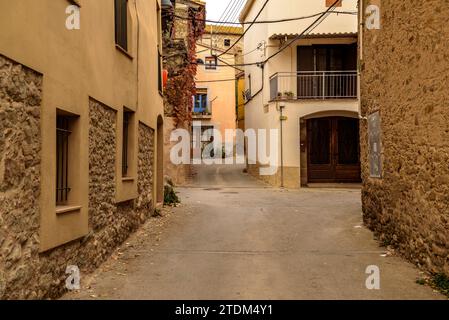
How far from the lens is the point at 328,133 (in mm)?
20922

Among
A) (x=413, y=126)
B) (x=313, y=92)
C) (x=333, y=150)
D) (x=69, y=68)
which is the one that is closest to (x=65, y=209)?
(x=69, y=68)

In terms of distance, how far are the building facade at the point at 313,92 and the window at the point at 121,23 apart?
12.3 metres

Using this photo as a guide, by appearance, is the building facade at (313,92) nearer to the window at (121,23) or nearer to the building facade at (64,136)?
the building facade at (64,136)

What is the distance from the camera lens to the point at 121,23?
329 inches

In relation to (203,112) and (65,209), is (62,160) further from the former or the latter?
(203,112)

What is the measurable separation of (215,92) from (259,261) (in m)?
31.2

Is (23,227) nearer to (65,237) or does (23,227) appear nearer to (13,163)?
(13,163)

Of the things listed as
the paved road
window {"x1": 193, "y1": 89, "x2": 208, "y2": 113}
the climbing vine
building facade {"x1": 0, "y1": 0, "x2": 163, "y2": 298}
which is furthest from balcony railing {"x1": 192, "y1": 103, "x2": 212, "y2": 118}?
building facade {"x1": 0, "y1": 0, "x2": 163, "y2": 298}

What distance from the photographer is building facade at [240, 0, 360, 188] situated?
20.3 meters

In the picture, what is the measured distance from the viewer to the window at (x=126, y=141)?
9070mm

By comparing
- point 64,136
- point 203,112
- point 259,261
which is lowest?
point 259,261

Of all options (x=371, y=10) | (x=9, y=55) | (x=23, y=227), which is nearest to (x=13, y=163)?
(x=23, y=227)

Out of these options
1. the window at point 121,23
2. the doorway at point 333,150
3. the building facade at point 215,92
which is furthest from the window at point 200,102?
the window at point 121,23
